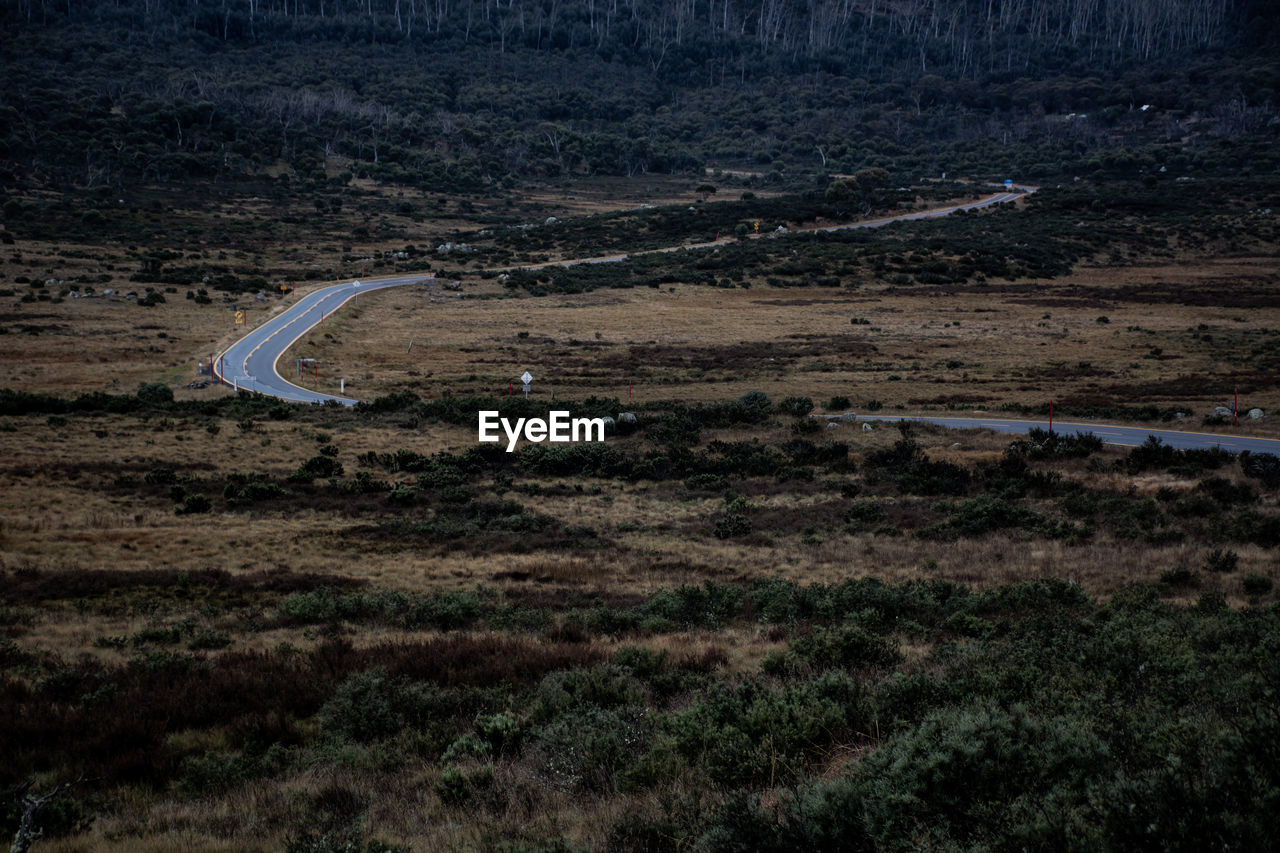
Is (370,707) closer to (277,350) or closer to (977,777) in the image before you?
(977,777)

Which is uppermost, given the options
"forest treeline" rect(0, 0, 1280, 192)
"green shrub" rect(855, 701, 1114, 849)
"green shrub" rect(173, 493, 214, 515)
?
"forest treeline" rect(0, 0, 1280, 192)

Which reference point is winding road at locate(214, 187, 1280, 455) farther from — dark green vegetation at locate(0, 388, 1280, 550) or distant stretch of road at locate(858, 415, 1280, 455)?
dark green vegetation at locate(0, 388, 1280, 550)

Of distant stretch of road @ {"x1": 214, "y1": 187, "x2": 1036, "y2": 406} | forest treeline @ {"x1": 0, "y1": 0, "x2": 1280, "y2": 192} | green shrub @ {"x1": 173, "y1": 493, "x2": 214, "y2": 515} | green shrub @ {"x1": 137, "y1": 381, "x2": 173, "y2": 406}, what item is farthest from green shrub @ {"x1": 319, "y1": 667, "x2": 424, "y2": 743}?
forest treeline @ {"x1": 0, "y1": 0, "x2": 1280, "y2": 192}

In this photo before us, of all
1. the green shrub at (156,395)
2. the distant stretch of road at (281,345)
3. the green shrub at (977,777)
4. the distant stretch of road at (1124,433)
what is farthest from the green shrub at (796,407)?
the green shrub at (156,395)

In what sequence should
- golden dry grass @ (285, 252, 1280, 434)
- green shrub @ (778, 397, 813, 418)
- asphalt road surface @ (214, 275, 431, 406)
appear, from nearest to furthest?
green shrub @ (778, 397, 813, 418) → golden dry grass @ (285, 252, 1280, 434) → asphalt road surface @ (214, 275, 431, 406)

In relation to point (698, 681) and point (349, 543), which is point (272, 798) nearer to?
point (698, 681)

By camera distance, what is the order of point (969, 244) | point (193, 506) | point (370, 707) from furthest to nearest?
1. point (969, 244)
2. point (193, 506)
3. point (370, 707)

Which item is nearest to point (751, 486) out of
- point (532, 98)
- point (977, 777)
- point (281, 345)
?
point (977, 777)
